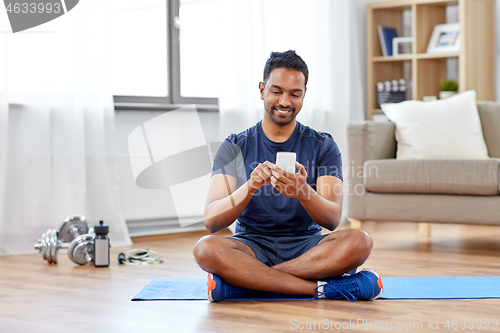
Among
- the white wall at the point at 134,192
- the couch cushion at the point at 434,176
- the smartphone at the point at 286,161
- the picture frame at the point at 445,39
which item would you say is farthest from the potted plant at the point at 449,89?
the smartphone at the point at 286,161

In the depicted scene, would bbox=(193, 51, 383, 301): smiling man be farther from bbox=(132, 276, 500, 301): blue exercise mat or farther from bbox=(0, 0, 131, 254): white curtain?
bbox=(0, 0, 131, 254): white curtain

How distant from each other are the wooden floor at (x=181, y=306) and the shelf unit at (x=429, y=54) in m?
1.85

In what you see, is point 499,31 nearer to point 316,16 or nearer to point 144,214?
point 316,16

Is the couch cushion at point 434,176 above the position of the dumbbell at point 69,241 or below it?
above

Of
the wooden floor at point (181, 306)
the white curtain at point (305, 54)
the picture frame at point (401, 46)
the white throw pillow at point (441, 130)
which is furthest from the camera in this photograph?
the picture frame at point (401, 46)

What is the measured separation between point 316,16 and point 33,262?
262 cm

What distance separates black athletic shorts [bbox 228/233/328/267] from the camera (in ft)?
6.66

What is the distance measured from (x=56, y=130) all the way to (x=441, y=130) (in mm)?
2002

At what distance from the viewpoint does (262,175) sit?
1.80 m

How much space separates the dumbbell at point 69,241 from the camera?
2812 millimetres

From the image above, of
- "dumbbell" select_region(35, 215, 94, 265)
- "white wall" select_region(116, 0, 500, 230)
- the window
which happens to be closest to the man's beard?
"dumbbell" select_region(35, 215, 94, 265)

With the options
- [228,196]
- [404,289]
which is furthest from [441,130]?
[228,196]

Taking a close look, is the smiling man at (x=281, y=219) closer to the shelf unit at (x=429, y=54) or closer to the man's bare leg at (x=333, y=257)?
the man's bare leg at (x=333, y=257)

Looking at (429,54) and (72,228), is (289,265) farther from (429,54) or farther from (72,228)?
(429,54)
